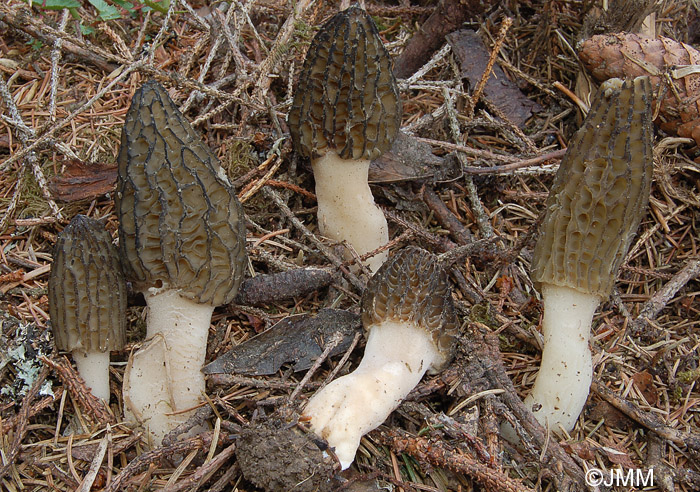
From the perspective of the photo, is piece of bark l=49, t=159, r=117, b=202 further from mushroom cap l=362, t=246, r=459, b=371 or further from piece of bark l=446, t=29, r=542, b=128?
piece of bark l=446, t=29, r=542, b=128

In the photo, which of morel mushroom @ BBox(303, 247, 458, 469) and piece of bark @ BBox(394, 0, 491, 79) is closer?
morel mushroom @ BBox(303, 247, 458, 469)

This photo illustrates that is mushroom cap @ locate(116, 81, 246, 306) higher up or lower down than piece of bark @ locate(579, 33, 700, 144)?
lower down

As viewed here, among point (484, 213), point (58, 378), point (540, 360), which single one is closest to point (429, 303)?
point (540, 360)

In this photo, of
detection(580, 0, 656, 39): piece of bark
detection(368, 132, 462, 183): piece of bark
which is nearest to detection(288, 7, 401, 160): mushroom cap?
detection(368, 132, 462, 183): piece of bark

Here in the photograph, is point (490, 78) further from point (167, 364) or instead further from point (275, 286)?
point (167, 364)

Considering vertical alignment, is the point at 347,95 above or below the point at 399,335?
above

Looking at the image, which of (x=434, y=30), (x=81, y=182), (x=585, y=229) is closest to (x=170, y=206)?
(x=81, y=182)

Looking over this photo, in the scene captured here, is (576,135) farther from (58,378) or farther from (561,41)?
(58,378)
